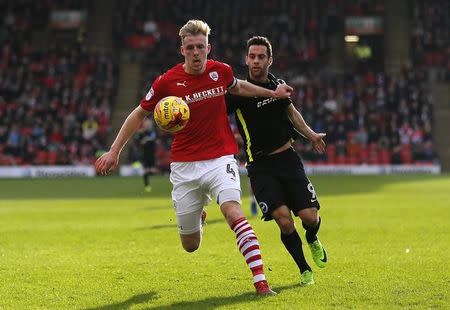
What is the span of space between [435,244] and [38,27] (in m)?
37.7

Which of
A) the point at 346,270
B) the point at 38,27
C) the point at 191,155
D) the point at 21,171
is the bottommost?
the point at 21,171

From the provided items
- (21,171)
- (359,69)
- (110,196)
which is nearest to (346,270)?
(110,196)

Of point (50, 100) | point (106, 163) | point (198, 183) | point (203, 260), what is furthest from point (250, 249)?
point (50, 100)

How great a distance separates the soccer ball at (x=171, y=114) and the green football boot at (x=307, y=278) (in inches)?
77.4

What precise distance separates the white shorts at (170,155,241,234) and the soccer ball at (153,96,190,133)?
463 millimetres

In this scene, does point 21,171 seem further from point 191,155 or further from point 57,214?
point 191,155

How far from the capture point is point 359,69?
43.8 metres

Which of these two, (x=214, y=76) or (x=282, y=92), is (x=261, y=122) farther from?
(x=214, y=76)

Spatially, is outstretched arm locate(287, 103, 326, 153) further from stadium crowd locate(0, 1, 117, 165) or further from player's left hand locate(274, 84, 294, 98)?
Result: stadium crowd locate(0, 1, 117, 165)

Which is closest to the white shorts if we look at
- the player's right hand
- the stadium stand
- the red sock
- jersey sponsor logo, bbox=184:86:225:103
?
the red sock

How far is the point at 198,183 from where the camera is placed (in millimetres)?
8070

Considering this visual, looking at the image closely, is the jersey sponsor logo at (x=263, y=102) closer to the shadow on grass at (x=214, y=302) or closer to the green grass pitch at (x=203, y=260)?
the green grass pitch at (x=203, y=260)

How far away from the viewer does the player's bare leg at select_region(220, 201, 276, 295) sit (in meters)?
7.64

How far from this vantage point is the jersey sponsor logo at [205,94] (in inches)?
316
